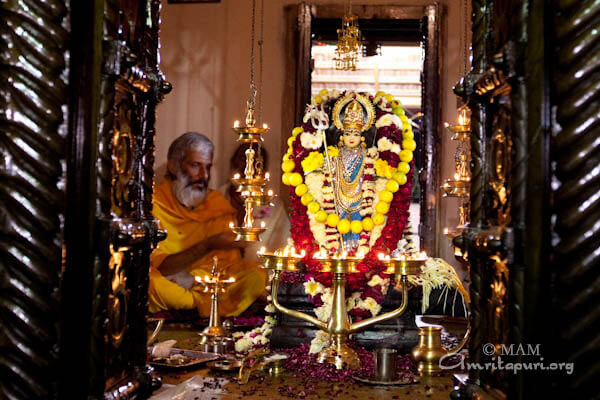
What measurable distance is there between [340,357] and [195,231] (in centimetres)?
357

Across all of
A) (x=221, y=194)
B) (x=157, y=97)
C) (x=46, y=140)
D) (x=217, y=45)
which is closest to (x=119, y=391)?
(x=46, y=140)

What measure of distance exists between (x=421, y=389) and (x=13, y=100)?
2.64 metres

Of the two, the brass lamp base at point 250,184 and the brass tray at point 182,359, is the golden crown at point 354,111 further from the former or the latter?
the brass tray at point 182,359

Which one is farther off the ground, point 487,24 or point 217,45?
point 217,45

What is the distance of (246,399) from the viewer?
11.1ft

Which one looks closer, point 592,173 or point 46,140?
point 592,173

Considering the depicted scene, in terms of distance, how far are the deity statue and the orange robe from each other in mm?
1655

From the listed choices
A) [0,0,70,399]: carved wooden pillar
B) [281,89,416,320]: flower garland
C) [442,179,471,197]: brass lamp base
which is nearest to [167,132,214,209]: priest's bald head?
[281,89,416,320]: flower garland

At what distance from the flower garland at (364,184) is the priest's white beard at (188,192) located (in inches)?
89.2

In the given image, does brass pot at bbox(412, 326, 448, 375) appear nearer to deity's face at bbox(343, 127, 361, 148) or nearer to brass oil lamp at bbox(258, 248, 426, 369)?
brass oil lamp at bbox(258, 248, 426, 369)

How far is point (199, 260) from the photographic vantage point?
739cm

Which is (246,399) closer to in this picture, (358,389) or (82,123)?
(358,389)

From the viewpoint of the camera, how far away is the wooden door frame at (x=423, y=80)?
303 inches
